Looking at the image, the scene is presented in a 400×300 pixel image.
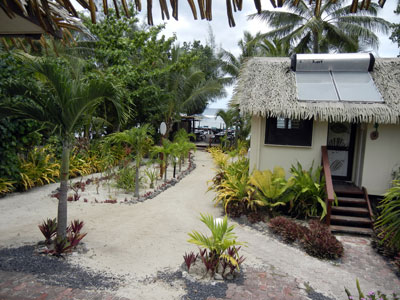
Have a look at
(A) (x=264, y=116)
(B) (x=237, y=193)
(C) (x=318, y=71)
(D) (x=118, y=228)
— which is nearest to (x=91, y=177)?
(D) (x=118, y=228)

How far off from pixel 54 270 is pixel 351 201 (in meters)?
6.63

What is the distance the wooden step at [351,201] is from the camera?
24.0ft

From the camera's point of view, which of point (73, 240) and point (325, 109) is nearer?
point (73, 240)

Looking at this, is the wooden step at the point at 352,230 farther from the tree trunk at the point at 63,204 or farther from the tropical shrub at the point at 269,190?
the tree trunk at the point at 63,204

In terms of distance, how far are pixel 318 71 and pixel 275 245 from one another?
18.9 ft

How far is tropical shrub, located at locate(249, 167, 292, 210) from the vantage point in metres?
7.02

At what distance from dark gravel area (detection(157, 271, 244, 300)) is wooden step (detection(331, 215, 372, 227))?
3.69m

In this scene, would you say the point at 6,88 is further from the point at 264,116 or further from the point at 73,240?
the point at 264,116

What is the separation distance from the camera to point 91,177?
10.2 m

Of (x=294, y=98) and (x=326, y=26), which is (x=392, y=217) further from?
(x=326, y=26)

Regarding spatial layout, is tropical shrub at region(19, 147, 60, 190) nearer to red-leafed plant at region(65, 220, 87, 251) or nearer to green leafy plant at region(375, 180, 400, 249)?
red-leafed plant at region(65, 220, 87, 251)

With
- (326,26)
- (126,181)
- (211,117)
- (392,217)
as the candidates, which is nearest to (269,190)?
(392,217)

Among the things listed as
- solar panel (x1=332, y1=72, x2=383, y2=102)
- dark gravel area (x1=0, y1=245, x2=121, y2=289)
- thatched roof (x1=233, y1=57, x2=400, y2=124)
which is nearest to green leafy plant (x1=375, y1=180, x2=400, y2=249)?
thatched roof (x1=233, y1=57, x2=400, y2=124)

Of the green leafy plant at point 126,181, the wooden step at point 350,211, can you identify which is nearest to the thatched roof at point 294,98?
the wooden step at point 350,211
